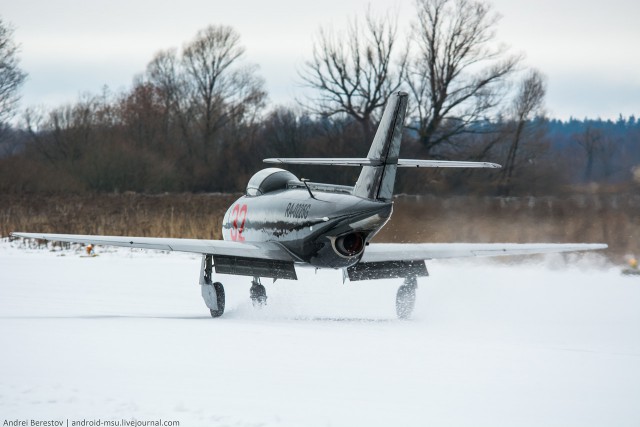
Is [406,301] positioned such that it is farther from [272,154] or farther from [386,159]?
[272,154]

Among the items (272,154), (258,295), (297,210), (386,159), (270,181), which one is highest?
(272,154)

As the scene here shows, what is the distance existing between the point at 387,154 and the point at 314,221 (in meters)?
1.47

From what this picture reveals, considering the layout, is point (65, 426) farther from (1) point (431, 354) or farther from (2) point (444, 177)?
(2) point (444, 177)

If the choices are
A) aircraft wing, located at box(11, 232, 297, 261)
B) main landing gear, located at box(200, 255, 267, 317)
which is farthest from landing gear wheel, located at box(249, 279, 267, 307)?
aircraft wing, located at box(11, 232, 297, 261)

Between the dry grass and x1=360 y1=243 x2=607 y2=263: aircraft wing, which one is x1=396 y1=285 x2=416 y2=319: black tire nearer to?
x1=360 y1=243 x2=607 y2=263: aircraft wing

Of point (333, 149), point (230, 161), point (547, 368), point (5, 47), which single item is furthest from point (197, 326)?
point (5, 47)

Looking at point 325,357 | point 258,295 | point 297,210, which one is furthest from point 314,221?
point 325,357

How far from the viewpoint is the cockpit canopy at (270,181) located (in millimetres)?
15484

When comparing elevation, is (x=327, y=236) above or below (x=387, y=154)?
below

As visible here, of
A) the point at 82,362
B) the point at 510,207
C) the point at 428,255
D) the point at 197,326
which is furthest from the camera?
the point at 510,207

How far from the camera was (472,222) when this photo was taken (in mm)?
24016

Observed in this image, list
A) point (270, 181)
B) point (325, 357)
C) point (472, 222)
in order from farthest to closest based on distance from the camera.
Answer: point (472, 222) < point (270, 181) < point (325, 357)

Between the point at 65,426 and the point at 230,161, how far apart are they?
3165 centimetres

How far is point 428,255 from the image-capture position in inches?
562
